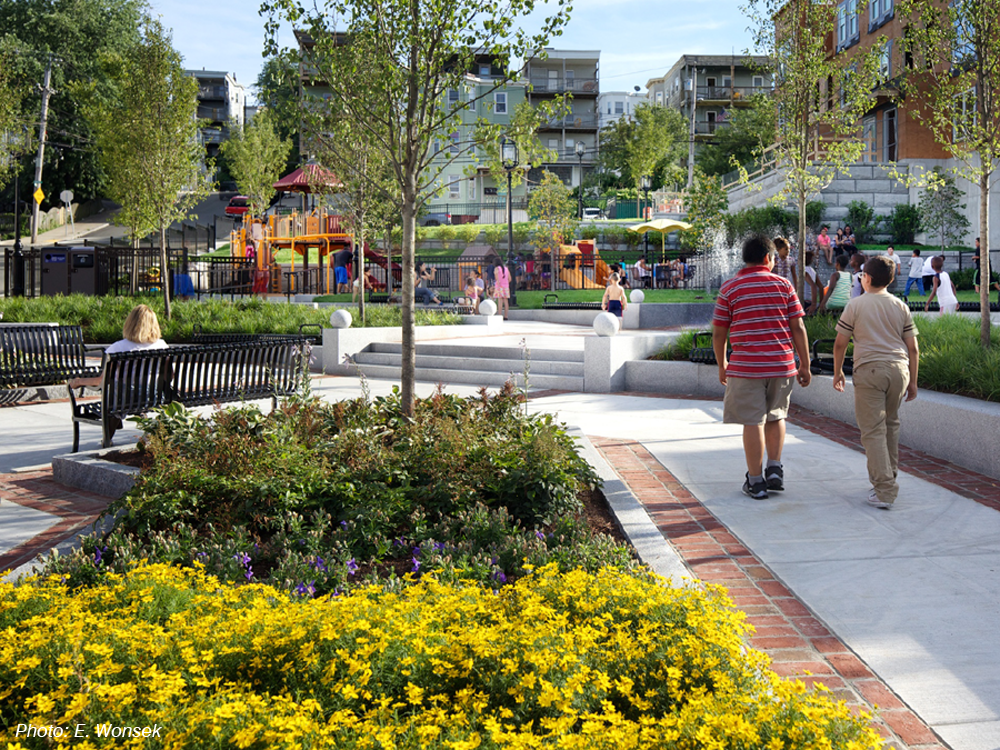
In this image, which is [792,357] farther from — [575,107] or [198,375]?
[575,107]

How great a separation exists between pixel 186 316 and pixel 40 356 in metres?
6.60

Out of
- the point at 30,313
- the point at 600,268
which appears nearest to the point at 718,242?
the point at 600,268

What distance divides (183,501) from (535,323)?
780 inches

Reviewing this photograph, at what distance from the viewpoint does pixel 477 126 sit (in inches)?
296

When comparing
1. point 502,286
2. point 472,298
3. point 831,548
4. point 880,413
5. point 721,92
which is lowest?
point 831,548

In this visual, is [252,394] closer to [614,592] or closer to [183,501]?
[183,501]

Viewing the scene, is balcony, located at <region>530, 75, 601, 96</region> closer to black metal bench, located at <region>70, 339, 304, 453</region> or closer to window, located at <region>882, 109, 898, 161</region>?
window, located at <region>882, 109, 898, 161</region>

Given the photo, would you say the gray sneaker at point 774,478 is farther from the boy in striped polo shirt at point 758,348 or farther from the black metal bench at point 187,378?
the black metal bench at point 187,378

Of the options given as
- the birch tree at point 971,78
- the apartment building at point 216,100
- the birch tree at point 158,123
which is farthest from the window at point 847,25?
the apartment building at point 216,100

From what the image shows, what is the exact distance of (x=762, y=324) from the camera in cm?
619

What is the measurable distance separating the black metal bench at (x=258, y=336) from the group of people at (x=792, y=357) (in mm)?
5537

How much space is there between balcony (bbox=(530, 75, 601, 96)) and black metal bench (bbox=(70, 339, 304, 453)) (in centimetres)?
6781

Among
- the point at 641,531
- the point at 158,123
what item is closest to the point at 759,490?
the point at 641,531

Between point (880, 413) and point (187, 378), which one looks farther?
point (187, 378)
